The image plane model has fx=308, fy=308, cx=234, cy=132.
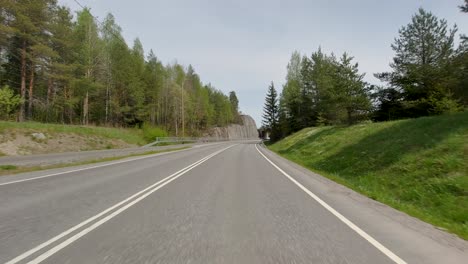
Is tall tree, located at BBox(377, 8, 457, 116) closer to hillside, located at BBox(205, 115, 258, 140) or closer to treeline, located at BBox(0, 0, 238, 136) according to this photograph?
treeline, located at BBox(0, 0, 238, 136)

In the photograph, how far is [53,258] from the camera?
3816 millimetres

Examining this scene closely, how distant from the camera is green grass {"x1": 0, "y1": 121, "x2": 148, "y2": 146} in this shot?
2558cm

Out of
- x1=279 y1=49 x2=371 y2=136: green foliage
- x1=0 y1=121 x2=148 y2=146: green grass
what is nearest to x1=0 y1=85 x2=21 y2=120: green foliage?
x1=0 y1=121 x2=148 y2=146: green grass

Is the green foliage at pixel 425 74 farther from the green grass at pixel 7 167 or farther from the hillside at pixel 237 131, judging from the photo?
the hillside at pixel 237 131

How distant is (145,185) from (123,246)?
587cm

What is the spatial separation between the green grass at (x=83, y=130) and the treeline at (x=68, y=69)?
409cm

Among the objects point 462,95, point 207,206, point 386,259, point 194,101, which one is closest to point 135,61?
point 194,101

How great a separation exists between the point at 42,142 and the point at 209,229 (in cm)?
2689

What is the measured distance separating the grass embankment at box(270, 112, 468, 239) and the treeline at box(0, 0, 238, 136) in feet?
93.3

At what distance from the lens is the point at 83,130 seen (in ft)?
109

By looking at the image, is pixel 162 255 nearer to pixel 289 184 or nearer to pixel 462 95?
pixel 289 184

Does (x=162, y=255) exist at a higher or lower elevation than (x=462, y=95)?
lower

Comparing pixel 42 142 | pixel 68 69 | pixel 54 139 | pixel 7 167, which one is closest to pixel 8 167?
pixel 7 167

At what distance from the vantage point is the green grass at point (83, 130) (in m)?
25.6
